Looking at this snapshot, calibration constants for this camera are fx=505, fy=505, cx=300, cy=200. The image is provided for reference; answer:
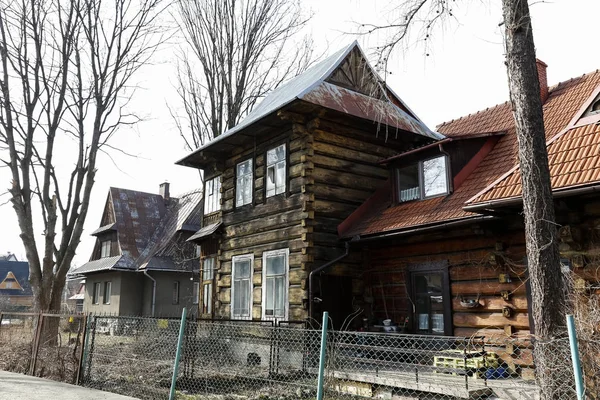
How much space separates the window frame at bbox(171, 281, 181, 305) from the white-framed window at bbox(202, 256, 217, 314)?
958 cm

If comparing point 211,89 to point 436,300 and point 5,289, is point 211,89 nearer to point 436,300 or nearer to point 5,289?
point 436,300

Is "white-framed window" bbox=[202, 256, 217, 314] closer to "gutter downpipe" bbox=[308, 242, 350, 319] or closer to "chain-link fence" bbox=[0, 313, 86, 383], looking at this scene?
"chain-link fence" bbox=[0, 313, 86, 383]

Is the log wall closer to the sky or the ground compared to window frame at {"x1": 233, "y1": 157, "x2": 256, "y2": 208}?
closer to the ground

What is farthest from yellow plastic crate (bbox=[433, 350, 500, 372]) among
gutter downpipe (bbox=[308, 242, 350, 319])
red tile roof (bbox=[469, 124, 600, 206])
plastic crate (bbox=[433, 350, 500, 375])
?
gutter downpipe (bbox=[308, 242, 350, 319])

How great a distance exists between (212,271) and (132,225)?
14166 mm

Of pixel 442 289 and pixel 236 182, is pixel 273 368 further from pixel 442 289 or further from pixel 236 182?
pixel 236 182

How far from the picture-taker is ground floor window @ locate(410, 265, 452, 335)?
34.9ft

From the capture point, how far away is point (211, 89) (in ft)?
73.4

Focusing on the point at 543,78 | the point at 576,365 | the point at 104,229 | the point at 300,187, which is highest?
the point at 543,78

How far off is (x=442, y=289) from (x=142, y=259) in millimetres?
20303

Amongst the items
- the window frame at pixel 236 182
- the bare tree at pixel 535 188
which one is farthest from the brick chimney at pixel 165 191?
the bare tree at pixel 535 188

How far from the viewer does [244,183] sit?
1576 centimetres

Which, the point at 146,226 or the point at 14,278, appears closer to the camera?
the point at 146,226

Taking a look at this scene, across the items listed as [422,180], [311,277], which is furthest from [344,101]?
[311,277]
